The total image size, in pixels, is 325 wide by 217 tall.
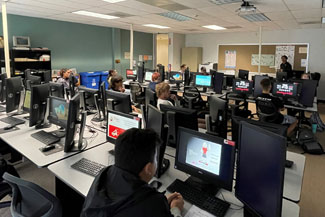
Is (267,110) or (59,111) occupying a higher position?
(59,111)

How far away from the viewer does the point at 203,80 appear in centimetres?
647

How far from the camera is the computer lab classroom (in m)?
1.18

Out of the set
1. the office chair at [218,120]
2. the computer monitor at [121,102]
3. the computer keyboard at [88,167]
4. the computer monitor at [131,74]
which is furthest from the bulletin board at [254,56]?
the computer keyboard at [88,167]

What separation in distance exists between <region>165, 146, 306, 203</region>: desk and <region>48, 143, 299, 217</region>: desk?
0.09 m

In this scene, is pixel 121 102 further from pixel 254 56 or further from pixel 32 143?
pixel 254 56

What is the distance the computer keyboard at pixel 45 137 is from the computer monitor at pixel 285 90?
4505 mm

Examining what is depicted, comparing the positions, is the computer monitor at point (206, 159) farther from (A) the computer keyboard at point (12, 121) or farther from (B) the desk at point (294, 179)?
(A) the computer keyboard at point (12, 121)

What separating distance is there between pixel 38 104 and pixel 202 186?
2.31m

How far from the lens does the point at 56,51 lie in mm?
7883

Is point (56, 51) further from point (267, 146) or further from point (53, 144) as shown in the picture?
point (267, 146)

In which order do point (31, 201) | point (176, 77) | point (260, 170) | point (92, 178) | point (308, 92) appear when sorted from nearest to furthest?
point (260, 170) < point (31, 201) < point (92, 178) < point (308, 92) < point (176, 77)

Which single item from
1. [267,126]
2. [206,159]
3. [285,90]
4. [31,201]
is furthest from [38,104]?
[285,90]

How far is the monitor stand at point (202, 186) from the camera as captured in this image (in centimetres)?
169

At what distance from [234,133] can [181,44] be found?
10290mm
